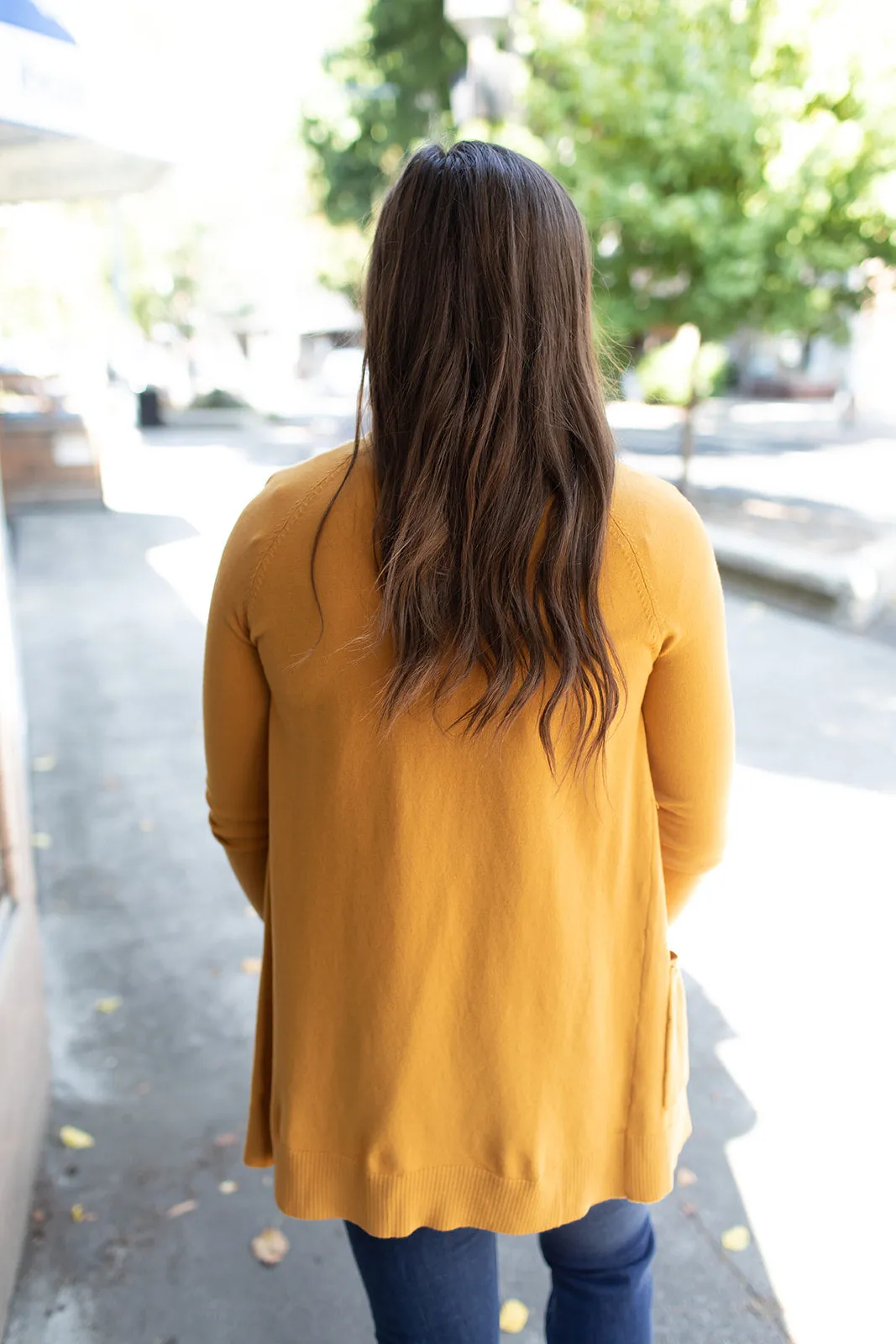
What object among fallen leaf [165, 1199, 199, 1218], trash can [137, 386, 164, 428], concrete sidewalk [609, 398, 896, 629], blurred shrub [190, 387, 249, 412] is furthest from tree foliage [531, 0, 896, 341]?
blurred shrub [190, 387, 249, 412]

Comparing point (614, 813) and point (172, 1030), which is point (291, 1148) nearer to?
point (614, 813)

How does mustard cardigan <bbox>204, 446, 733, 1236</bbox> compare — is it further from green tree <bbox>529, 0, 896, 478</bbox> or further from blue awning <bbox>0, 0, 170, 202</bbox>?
green tree <bbox>529, 0, 896, 478</bbox>

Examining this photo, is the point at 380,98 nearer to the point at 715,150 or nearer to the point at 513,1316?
the point at 715,150

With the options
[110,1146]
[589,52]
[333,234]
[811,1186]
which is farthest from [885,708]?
[333,234]

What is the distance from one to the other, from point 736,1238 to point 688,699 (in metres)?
1.79

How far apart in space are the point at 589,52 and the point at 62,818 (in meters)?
8.22

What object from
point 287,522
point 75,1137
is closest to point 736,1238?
point 75,1137

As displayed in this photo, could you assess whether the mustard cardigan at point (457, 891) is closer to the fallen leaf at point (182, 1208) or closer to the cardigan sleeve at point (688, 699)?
the cardigan sleeve at point (688, 699)

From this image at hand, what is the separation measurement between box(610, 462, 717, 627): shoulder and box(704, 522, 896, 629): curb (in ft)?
23.4

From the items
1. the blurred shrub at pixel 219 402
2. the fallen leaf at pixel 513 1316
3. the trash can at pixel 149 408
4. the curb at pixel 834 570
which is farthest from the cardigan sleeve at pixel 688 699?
the blurred shrub at pixel 219 402

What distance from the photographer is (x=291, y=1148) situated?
136 cm

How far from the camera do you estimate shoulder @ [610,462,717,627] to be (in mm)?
1173

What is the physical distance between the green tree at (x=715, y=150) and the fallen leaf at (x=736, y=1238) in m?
8.13

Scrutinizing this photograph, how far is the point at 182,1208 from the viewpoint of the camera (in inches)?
103
